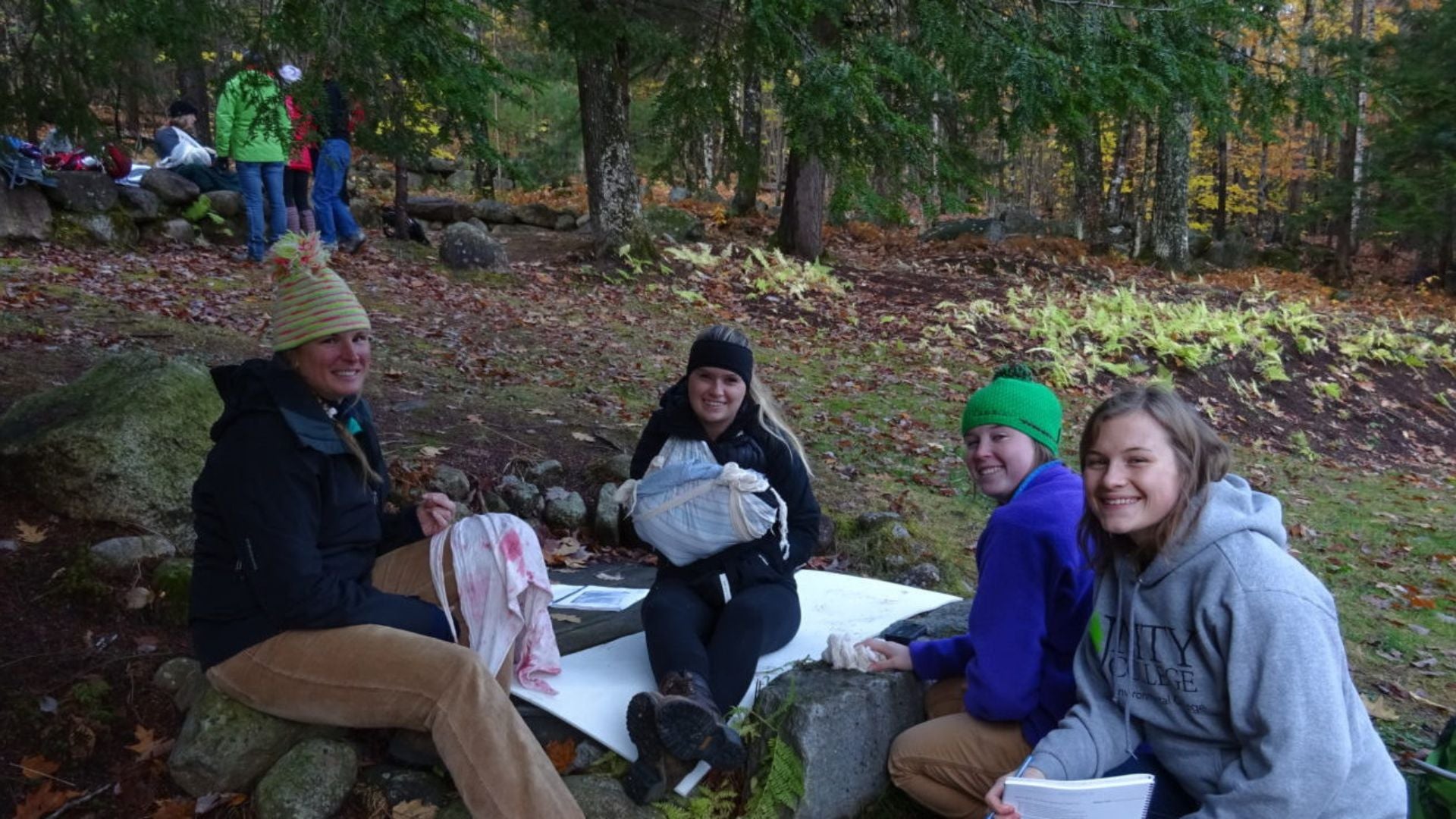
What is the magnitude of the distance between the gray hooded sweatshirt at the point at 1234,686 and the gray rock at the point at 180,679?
2.92 meters

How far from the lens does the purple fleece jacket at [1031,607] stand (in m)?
2.85

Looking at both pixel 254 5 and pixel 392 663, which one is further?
pixel 254 5

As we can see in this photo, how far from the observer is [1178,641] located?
7.95 feet

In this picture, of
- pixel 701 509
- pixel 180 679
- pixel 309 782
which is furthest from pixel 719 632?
pixel 180 679

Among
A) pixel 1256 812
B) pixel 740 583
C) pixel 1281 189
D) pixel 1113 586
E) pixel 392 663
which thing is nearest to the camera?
pixel 1256 812

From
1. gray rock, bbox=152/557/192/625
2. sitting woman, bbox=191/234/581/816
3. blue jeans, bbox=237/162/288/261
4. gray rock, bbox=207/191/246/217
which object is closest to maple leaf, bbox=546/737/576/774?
sitting woman, bbox=191/234/581/816

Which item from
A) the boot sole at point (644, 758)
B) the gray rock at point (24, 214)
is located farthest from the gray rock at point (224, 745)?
the gray rock at point (24, 214)

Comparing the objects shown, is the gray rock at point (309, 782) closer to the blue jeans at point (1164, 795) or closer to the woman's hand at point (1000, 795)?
the woman's hand at point (1000, 795)

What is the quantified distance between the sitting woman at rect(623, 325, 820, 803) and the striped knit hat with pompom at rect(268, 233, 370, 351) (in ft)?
4.14

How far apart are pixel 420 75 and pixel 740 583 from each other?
8.76 ft

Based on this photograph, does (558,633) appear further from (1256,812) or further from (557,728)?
(1256,812)

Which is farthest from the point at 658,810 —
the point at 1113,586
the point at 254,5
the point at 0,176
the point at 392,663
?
the point at 0,176

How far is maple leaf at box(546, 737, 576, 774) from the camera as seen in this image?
3.28 metres

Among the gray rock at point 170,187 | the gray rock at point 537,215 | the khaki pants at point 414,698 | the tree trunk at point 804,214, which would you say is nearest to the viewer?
the khaki pants at point 414,698
